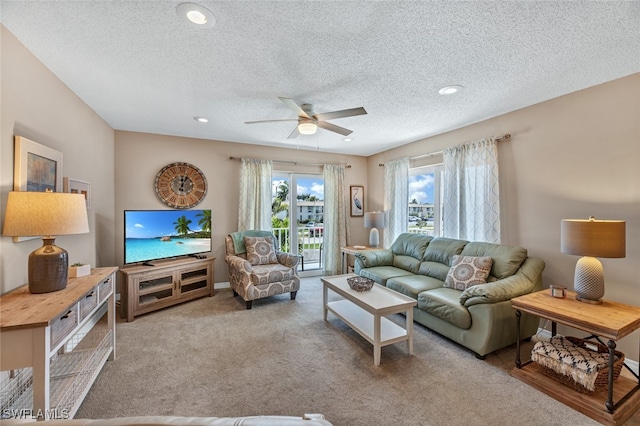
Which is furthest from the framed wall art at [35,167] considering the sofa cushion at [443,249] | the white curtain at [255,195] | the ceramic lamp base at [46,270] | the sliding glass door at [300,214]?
the sofa cushion at [443,249]

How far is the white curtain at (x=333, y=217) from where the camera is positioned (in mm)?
5145

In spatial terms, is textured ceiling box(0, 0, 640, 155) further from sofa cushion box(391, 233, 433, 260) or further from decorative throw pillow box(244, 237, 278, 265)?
decorative throw pillow box(244, 237, 278, 265)

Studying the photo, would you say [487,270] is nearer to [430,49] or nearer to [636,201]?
[636,201]

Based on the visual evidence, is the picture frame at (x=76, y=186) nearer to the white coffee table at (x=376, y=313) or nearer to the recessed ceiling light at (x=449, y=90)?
the white coffee table at (x=376, y=313)

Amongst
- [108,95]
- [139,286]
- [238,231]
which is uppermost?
[108,95]

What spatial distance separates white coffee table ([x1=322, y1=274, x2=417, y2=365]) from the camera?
2293mm

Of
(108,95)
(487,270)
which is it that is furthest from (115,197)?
(487,270)

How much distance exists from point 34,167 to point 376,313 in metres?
2.88

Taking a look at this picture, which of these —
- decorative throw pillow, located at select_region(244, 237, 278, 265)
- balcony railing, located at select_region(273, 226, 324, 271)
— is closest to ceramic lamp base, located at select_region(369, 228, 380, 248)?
balcony railing, located at select_region(273, 226, 324, 271)

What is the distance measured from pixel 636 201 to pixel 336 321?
3.01 meters

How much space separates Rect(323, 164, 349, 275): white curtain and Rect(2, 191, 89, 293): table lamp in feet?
12.5

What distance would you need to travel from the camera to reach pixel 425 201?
14.3 ft

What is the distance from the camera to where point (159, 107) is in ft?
9.72

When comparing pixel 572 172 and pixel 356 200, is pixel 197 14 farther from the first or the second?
pixel 356 200
